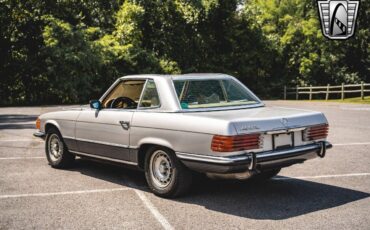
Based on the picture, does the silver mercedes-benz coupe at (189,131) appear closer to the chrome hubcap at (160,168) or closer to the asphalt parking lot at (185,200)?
the chrome hubcap at (160,168)

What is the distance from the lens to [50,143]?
27.0ft

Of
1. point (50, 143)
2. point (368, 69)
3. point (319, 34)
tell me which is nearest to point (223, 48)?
point (319, 34)

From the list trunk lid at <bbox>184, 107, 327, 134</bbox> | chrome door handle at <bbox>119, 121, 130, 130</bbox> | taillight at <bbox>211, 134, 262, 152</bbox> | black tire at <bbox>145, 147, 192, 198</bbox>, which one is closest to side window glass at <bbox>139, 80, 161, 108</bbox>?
chrome door handle at <bbox>119, 121, 130, 130</bbox>

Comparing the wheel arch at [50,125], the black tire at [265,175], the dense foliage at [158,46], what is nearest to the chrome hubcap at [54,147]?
the wheel arch at [50,125]

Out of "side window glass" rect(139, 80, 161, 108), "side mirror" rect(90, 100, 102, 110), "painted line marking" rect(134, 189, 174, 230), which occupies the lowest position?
"painted line marking" rect(134, 189, 174, 230)

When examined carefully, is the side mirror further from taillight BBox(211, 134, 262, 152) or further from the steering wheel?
taillight BBox(211, 134, 262, 152)

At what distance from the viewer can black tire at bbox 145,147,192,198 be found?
5.78 meters

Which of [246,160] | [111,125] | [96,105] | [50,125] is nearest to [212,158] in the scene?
[246,160]

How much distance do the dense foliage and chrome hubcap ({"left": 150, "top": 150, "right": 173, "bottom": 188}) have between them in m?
23.3

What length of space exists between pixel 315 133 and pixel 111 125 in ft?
9.03

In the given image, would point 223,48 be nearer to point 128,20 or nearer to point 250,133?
point 128,20

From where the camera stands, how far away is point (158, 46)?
36875 millimetres

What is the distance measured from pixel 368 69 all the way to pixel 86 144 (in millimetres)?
35488

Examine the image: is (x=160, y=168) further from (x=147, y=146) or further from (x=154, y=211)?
(x=154, y=211)
